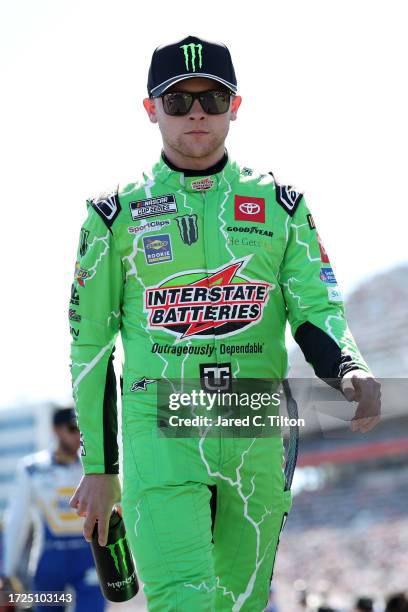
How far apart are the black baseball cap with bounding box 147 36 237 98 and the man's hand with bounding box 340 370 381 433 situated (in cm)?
113

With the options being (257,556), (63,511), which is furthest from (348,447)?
(257,556)

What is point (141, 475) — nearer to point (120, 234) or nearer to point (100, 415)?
point (100, 415)

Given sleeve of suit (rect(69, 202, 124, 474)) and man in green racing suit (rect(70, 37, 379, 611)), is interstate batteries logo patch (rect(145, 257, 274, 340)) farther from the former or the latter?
sleeve of suit (rect(69, 202, 124, 474))

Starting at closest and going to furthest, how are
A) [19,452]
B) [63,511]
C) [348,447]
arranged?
[63,511] < [348,447] < [19,452]

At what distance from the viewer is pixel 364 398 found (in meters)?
3.16

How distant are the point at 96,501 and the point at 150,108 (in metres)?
1.40

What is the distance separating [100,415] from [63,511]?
3.93 m

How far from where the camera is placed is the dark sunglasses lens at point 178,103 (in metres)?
3.60

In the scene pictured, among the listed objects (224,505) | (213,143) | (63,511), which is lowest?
(63,511)

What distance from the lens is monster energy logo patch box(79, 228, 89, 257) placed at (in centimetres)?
364

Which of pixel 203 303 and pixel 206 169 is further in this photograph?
pixel 206 169

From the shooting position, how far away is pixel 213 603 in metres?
3.26

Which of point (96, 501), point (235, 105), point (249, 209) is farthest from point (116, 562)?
point (235, 105)

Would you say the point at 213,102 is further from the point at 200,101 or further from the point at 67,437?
the point at 67,437
